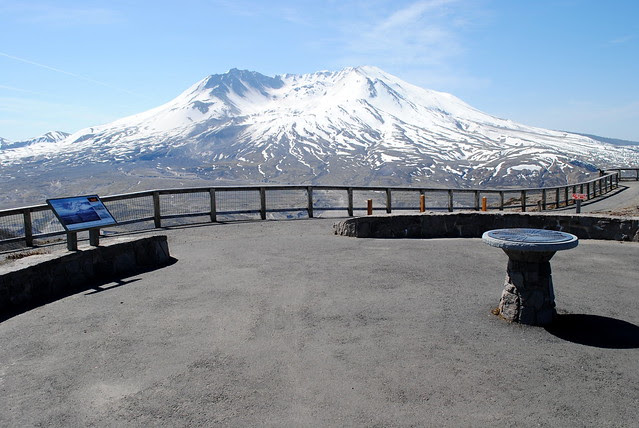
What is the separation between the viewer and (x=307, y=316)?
6.77 meters

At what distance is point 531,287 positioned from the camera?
20.8ft

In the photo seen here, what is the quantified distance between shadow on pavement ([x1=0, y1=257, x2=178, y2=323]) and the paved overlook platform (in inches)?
6.6

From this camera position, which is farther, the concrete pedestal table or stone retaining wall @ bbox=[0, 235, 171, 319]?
stone retaining wall @ bbox=[0, 235, 171, 319]

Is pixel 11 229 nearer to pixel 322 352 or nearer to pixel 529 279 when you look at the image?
pixel 322 352

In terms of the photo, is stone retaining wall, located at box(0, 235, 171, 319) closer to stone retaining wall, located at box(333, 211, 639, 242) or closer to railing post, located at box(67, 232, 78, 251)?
railing post, located at box(67, 232, 78, 251)

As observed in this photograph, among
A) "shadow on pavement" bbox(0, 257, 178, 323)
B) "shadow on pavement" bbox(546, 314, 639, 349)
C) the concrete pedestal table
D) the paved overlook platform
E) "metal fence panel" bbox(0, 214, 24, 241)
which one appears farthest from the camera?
"metal fence panel" bbox(0, 214, 24, 241)

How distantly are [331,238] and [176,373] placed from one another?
8503mm

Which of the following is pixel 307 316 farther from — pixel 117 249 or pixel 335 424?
pixel 117 249

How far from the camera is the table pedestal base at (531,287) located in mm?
6262

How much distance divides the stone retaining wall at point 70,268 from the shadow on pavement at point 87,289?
13mm

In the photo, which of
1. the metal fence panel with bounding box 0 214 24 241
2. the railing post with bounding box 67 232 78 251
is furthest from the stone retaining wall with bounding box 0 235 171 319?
the metal fence panel with bounding box 0 214 24 241

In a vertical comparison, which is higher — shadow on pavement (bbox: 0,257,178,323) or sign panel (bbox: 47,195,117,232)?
sign panel (bbox: 47,195,117,232)

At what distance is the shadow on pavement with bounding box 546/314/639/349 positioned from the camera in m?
5.80

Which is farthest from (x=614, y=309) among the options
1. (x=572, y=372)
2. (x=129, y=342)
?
(x=129, y=342)
